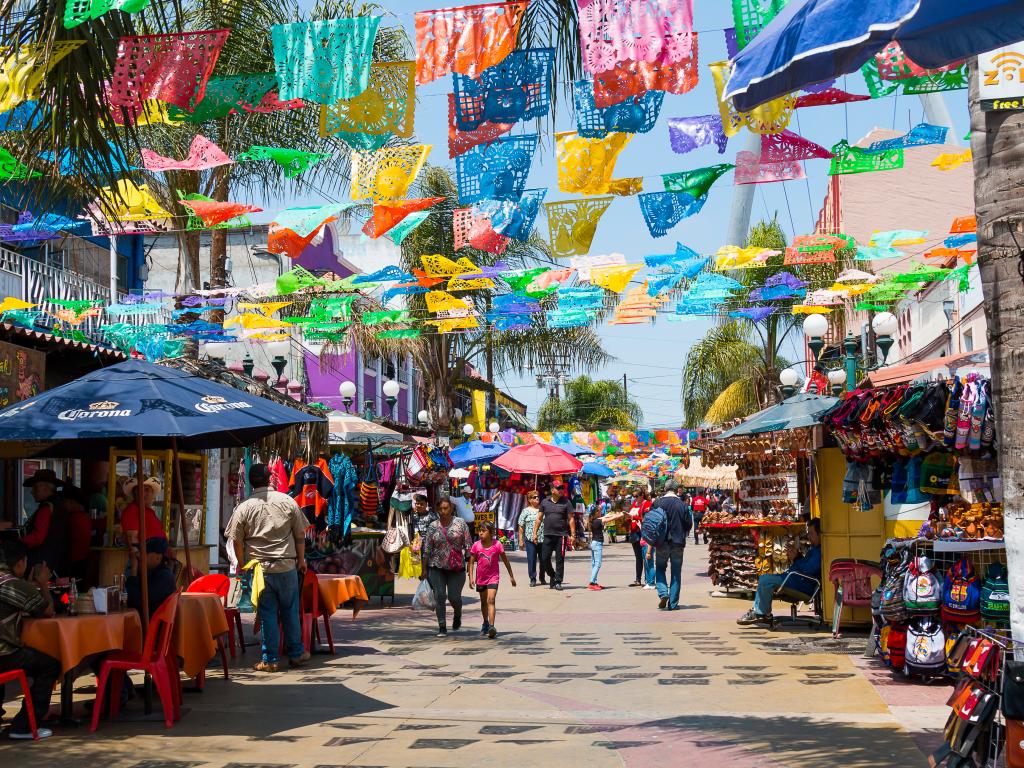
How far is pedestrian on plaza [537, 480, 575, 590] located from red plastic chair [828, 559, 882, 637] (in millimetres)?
7817

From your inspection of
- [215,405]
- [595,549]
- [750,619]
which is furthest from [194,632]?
[595,549]

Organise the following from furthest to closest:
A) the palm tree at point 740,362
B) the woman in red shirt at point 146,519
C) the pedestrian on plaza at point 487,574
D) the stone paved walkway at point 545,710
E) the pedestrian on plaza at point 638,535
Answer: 1. the palm tree at point 740,362
2. the pedestrian on plaza at point 638,535
3. the pedestrian on plaza at point 487,574
4. the woman in red shirt at point 146,519
5. the stone paved walkway at point 545,710

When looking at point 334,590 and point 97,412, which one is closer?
point 97,412

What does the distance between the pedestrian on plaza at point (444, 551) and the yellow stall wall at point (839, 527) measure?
4316mm

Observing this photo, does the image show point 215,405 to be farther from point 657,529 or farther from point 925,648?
point 657,529

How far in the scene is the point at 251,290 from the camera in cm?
1698

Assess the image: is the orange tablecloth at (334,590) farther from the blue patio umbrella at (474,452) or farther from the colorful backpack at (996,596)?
the blue patio umbrella at (474,452)

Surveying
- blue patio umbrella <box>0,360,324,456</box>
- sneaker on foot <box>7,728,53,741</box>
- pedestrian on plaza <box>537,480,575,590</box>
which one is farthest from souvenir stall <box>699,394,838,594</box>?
sneaker on foot <box>7,728,53,741</box>

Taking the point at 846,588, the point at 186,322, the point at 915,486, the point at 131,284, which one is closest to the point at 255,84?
the point at 915,486

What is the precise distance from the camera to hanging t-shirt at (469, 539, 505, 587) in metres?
13.7

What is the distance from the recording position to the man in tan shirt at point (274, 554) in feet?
35.8

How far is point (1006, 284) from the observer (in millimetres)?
6031

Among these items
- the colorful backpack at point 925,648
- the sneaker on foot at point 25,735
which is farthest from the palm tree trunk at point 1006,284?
the sneaker on foot at point 25,735

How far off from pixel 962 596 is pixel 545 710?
12.0 ft
